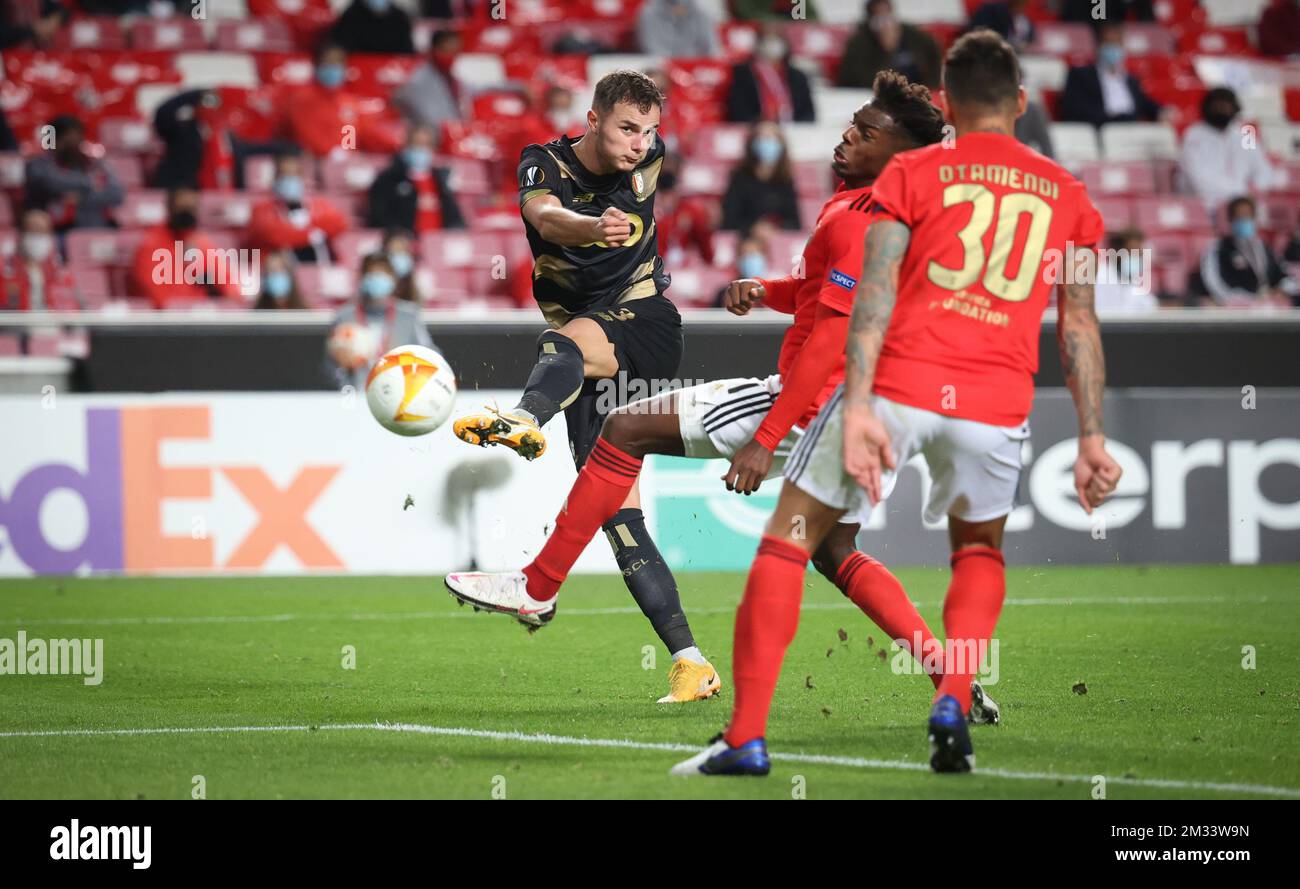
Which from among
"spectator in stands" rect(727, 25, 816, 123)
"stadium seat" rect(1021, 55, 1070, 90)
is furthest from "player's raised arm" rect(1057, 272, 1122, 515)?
"stadium seat" rect(1021, 55, 1070, 90)

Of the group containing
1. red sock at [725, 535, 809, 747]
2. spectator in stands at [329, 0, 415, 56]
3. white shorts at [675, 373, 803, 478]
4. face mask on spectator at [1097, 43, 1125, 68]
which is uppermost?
spectator in stands at [329, 0, 415, 56]

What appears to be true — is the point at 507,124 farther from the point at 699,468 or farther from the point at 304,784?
the point at 304,784

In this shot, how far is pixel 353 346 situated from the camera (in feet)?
37.3

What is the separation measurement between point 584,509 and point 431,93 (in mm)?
10208

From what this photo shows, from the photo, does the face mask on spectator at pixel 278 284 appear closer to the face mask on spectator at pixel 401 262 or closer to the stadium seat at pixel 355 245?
the face mask on spectator at pixel 401 262

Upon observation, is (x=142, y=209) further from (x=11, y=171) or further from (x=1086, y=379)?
(x=1086, y=379)

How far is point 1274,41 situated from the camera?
1758 centimetres

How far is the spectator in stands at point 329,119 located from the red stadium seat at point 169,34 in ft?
5.13

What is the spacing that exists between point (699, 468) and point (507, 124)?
549cm

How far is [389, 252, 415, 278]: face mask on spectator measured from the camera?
13.1 meters

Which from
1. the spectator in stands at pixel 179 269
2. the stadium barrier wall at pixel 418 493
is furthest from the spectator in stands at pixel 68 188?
the stadium barrier wall at pixel 418 493

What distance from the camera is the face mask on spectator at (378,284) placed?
41.2 ft

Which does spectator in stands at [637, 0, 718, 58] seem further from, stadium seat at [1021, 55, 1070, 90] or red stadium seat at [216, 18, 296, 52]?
red stadium seat at [216, 18, 296, 52]

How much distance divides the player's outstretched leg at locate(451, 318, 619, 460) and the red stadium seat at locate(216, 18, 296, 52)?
1106 centimetres
